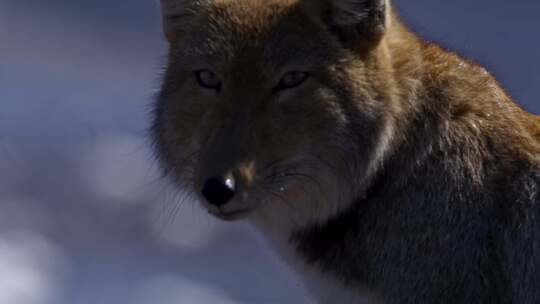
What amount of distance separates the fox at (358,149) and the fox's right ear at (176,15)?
0.43 ft

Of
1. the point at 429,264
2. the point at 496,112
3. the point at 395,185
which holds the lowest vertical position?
the point at 429,264

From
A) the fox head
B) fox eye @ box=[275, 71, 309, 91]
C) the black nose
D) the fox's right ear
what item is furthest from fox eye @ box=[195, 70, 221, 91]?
the black nose

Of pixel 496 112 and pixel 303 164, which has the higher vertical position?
pixel 496 112

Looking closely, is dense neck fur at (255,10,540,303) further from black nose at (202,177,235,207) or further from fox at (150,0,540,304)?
black nose at (202,177,235,207)

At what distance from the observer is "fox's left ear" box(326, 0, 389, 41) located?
723 cm

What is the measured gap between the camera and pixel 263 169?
689 centimetres

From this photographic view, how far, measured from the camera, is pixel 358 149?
7117 mm

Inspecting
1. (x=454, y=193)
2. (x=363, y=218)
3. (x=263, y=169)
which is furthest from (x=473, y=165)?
(x=263, y=169)

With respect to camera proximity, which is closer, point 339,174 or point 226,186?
point 226,186

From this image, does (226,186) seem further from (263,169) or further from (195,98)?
(195,98)

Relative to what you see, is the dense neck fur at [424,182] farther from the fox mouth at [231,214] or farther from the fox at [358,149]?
the fox mouth at [231,214]

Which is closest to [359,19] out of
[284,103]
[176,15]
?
[284,103]

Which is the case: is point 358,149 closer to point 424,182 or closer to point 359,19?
point 424,182

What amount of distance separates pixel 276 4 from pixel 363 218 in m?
1.31
